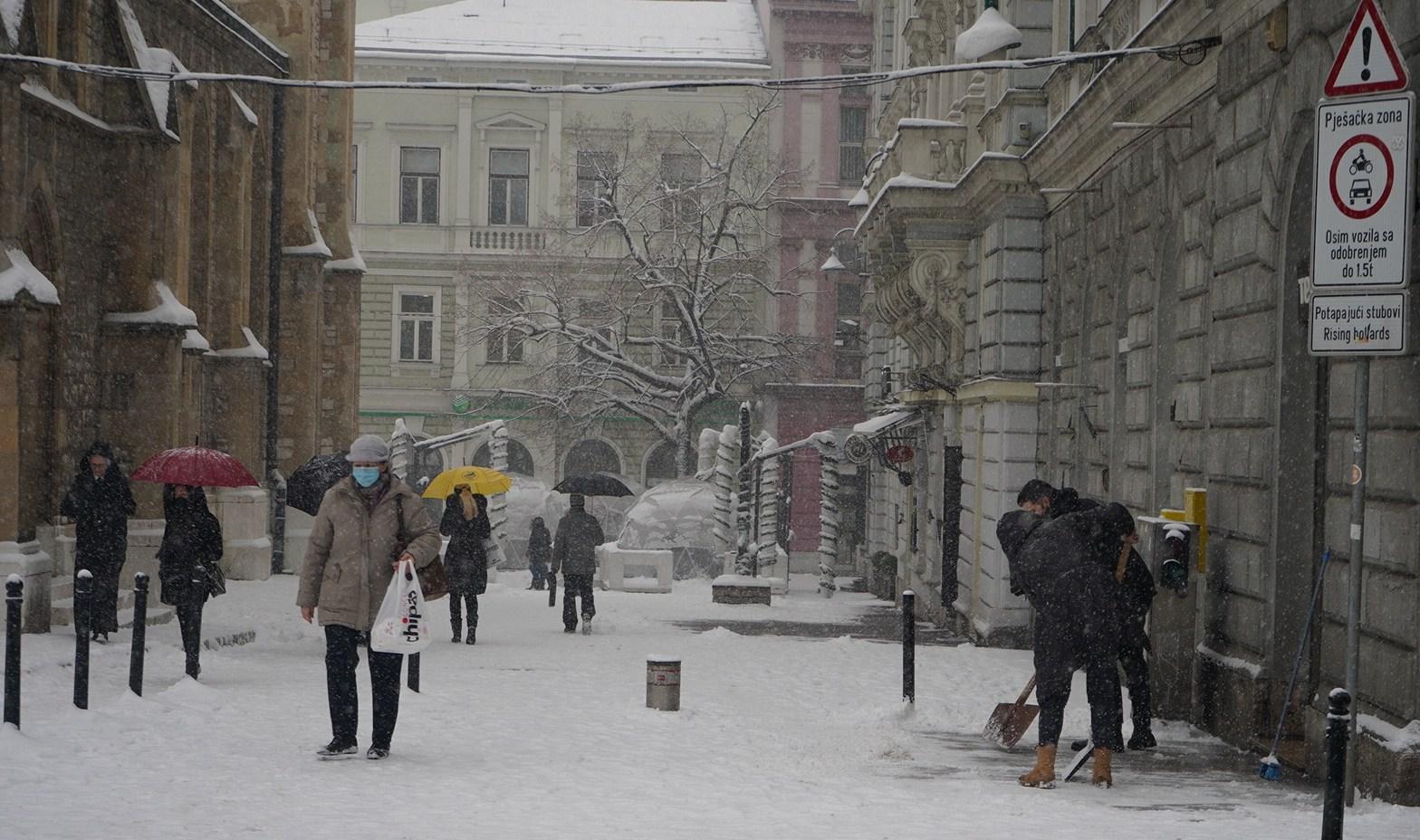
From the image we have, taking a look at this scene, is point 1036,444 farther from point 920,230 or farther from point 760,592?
point 760,592

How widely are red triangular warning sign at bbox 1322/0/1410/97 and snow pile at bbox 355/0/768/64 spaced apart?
1768 inches

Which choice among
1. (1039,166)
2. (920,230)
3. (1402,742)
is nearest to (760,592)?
(920,230)

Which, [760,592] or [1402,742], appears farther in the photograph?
[760,592]

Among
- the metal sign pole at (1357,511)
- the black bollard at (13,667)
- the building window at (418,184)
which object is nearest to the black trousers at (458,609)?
the black bollard at (13,667)

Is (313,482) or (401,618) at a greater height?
(313,482)

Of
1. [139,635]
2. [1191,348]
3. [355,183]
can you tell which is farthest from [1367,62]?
[355,183]

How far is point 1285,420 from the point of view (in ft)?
36.8

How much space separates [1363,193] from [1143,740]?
→ 491cm

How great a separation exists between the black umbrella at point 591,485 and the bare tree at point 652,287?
18779 mm

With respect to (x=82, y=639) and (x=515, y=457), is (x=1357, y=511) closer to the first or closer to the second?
(x=82, y=639)

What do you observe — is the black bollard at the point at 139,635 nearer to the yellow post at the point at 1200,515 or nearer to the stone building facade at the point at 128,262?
the stone building facade at the point at 128,262

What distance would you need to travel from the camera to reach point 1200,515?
1279 cm

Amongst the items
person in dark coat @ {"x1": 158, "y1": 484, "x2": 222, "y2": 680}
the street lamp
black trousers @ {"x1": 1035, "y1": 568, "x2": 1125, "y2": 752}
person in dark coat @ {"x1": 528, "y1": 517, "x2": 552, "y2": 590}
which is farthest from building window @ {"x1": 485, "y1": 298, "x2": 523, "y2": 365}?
black trousers @ {"x1": 1035, "y1": 568, "x2": 1125, "y2": 752}

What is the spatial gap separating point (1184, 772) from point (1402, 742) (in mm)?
2175
